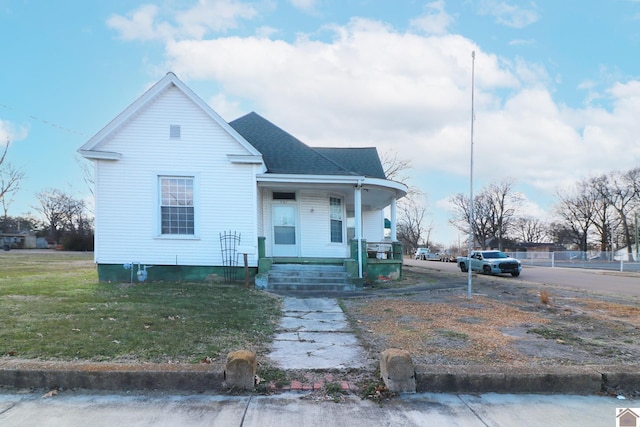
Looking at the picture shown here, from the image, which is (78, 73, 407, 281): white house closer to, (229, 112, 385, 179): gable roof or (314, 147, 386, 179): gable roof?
(229, 112, 385, 179): gable roof

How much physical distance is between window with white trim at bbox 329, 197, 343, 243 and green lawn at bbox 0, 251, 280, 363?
16.6 ft

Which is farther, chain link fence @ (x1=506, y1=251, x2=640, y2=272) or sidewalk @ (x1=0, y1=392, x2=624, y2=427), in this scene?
chain link fence @ (x1=506, y1=251, x2=640, y2=272)

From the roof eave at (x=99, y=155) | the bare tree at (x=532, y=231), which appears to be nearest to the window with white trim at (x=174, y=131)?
the roof eave at (x=99, y=155)

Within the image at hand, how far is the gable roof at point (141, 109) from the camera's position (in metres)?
11.4

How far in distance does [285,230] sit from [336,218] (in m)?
2.10

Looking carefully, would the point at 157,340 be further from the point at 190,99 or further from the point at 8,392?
the point at 190,99

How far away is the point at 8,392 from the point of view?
12.0ft

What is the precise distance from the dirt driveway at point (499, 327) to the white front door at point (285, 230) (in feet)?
13.2

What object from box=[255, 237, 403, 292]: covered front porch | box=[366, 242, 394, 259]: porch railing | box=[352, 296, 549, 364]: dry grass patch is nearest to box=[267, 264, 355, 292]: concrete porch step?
box=[255, 237, 403, 292]: covered front porch

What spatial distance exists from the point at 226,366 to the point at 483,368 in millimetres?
2682

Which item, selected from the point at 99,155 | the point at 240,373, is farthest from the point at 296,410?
the point at 99,155

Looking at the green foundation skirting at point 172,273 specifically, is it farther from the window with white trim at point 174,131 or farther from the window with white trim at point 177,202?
the window with white trim at point 174,131

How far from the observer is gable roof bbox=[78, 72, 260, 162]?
11445 mm

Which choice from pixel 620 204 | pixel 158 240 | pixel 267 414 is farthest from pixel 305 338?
pixel 620 204
